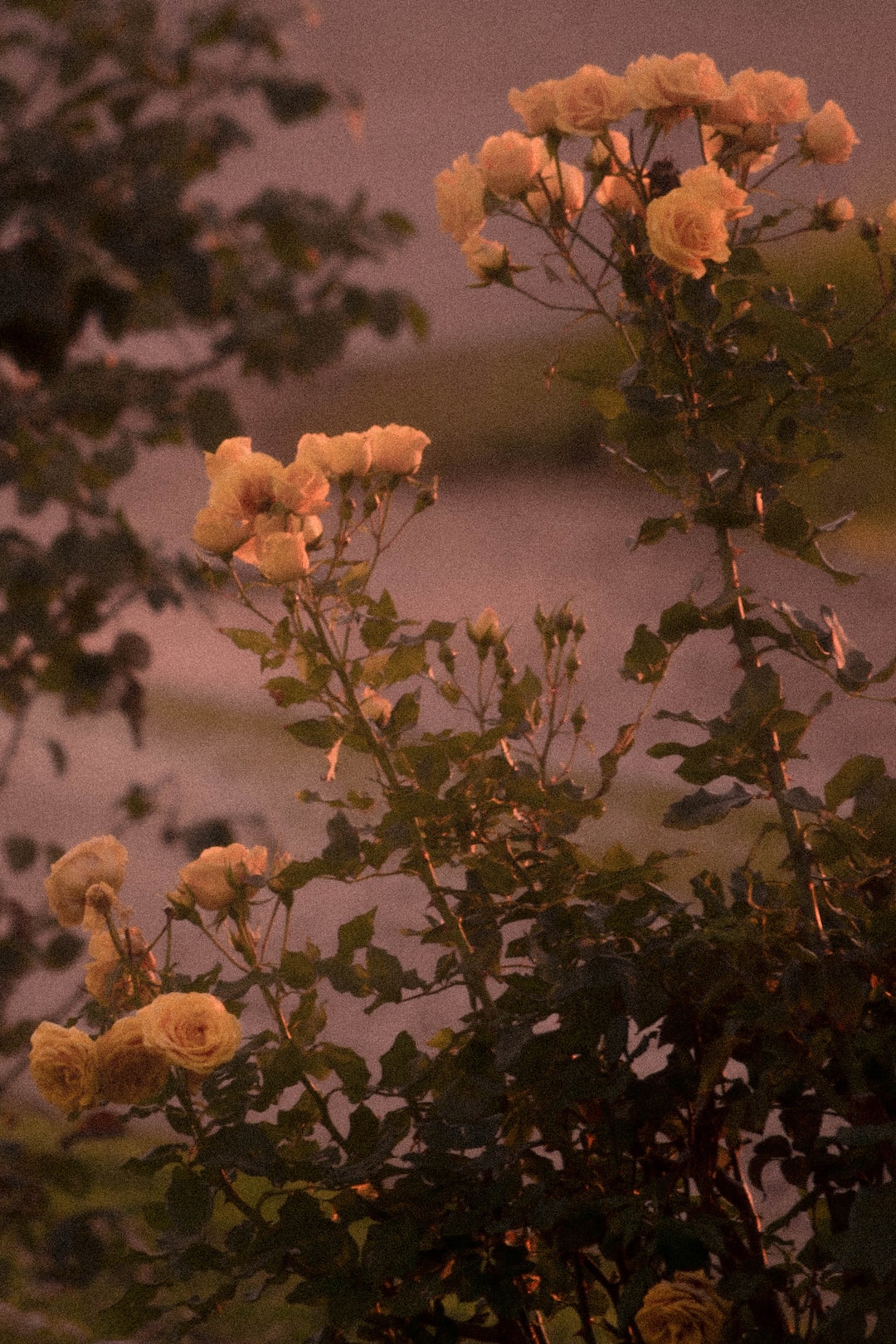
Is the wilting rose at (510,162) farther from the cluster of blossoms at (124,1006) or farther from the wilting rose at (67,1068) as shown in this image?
the wilting rose at (67,1068)

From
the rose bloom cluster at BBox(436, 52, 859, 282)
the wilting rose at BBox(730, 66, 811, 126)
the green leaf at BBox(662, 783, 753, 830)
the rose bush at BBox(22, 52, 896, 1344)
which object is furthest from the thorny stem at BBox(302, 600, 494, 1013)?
the wilting rose at BBox(730, 66, 811, 126)

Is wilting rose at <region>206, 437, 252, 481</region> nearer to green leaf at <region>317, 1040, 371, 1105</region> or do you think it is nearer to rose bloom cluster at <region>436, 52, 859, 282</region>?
rose bloom cluster at <region>436, 52, 859, 282</region>

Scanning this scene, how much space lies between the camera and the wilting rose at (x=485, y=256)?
70cm

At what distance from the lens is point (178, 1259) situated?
0.62 meters

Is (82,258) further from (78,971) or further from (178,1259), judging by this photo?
(78,971)

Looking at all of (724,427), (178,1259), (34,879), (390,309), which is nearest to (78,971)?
(34,879)

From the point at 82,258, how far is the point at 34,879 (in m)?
2.42

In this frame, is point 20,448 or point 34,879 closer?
point 20,448

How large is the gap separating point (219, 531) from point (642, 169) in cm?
30

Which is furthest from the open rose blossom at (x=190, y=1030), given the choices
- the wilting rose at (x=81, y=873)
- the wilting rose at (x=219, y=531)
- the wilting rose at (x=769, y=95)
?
the wilting rose at (x=769, y=95)

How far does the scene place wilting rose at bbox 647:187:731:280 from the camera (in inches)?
23.4

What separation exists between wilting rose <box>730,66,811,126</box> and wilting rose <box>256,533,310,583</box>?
326 millimetres

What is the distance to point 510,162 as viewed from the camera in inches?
26.5

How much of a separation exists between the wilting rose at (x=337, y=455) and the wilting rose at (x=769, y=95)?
0.87 feet
